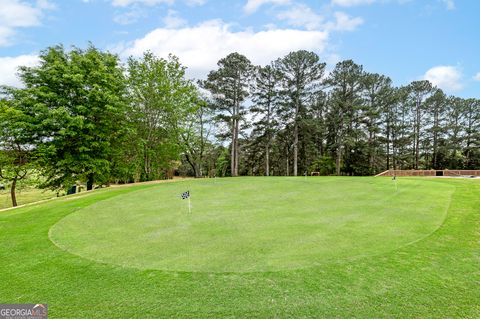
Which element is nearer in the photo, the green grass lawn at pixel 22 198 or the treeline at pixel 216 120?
the treeline at pixel 216 120

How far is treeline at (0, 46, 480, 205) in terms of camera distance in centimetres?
1684

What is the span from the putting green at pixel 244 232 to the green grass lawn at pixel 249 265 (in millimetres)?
31

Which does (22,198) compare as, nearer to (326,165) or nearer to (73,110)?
(73,110)

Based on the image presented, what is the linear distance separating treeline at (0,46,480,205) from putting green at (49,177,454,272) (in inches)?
450

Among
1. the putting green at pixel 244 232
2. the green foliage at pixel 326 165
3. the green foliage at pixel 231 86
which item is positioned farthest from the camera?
the green foliage at pixel 326 165

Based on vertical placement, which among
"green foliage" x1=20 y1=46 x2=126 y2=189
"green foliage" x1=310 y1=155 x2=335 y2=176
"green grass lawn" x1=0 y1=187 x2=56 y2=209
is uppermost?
"green foliage" x1=20 y1=46 x2=126 y2=189

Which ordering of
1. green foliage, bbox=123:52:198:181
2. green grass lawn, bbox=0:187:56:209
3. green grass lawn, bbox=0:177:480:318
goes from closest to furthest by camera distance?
green grass lawn, bbox=0:177:480:318 < green grass lawn, bbox=0:187:56:209 < green foliage, bbox=123:52:198:181

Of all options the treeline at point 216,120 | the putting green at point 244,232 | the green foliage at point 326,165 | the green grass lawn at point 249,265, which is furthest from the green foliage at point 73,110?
the green foliage at point 326,165

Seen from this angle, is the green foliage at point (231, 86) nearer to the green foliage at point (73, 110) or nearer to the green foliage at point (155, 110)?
the green foliage at point (155, 110)

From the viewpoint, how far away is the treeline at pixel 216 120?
55.3 feet

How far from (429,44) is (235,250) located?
728 inches

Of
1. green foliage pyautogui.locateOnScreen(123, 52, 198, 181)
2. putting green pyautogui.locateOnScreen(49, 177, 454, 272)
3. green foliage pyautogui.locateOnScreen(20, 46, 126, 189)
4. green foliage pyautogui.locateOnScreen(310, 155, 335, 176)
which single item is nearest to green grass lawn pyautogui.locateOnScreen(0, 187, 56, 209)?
green foliage pyautogui.locateOnScreen(20, 46, 126, 189)

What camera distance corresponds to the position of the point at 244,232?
5.52m

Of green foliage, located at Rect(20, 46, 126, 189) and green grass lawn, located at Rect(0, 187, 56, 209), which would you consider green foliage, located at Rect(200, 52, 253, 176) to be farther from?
green grass lawn, located at Rect(0, 187, 56, 209)
